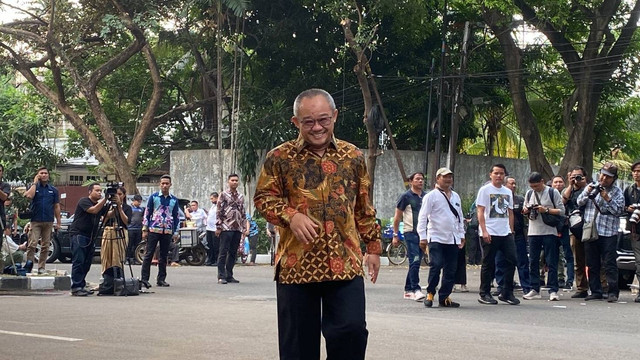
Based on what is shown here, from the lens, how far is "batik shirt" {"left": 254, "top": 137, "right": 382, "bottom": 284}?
5.95m

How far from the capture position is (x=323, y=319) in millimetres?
6004

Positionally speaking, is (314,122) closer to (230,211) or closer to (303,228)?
(303,228)

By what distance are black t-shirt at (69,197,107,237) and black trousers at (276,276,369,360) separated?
34.1 feet

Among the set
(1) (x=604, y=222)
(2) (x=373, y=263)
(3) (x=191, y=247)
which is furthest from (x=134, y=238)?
(2) (x=373, y=263)

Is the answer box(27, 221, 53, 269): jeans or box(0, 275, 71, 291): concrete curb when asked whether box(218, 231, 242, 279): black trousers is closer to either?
box(0, 275, 71, 291): concrete curb

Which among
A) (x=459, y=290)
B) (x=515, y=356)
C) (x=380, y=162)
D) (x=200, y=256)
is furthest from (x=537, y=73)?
(x=515, y=356)

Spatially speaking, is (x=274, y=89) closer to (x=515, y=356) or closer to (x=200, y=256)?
(x=200, y=256)

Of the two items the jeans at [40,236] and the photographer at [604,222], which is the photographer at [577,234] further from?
the jeans at [40,236]

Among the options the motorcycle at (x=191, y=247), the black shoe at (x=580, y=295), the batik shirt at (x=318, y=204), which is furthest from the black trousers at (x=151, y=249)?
the batik shirt at (x=318, y=204)

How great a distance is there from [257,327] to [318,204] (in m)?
5.27

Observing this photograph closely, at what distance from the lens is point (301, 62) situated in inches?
1452

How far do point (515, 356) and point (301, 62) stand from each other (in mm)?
28547

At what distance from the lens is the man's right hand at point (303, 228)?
5840mm

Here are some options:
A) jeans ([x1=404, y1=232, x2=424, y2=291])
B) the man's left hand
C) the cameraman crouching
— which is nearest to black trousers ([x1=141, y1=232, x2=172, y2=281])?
the cameraman crouching
